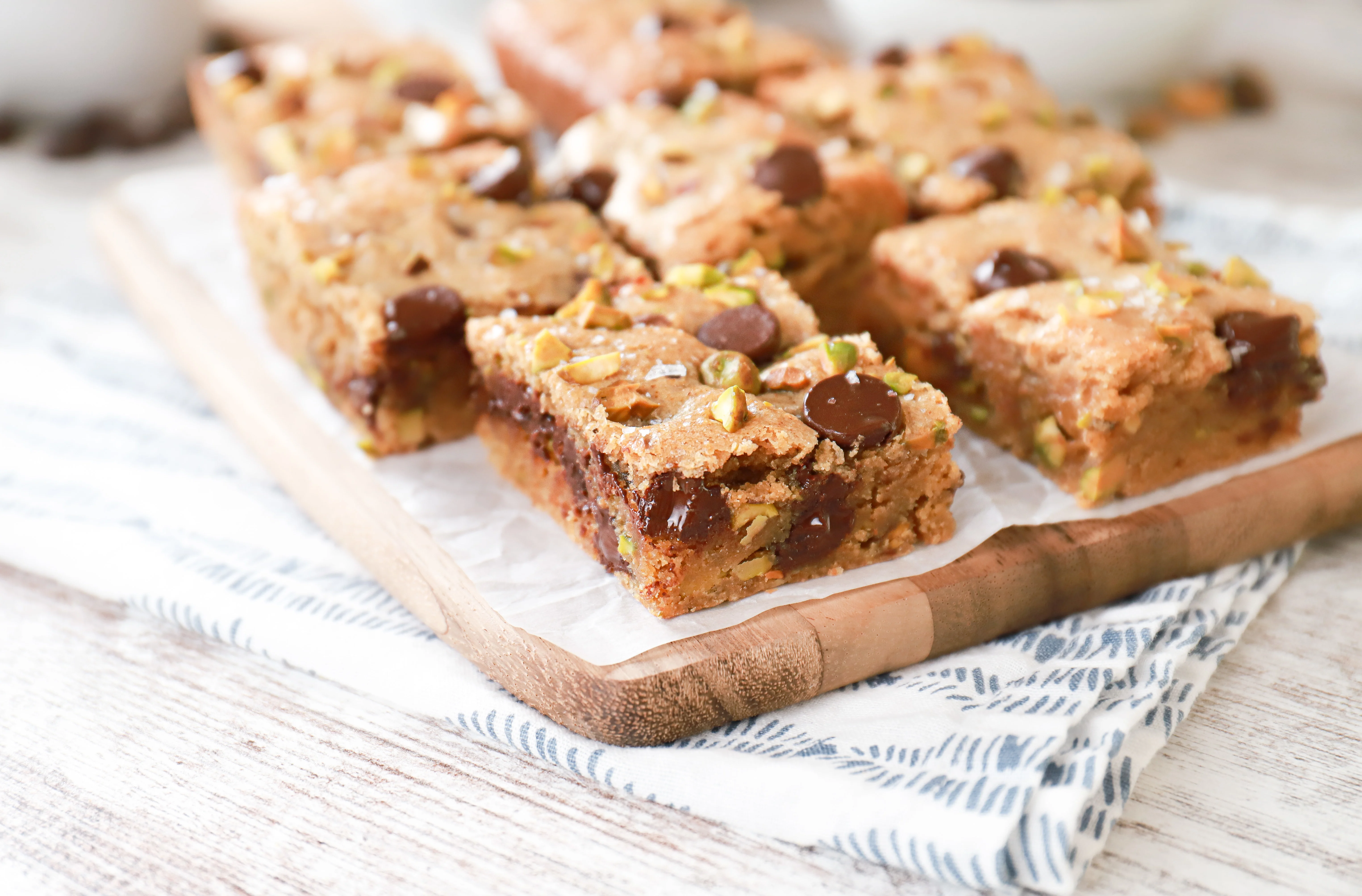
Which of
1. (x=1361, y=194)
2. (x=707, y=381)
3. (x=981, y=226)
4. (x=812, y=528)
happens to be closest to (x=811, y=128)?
(x=981, y=226)

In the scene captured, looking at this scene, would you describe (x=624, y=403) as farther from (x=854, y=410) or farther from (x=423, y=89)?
(x=423, y=89)

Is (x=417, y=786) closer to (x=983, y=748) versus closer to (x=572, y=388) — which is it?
(x=572, y=388)

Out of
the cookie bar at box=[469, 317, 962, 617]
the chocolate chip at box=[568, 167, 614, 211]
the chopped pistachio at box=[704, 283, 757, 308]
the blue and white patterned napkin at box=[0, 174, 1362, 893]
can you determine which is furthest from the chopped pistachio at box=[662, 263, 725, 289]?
the blue and white patterned napkin at box=[0, 174, 1362, 893]

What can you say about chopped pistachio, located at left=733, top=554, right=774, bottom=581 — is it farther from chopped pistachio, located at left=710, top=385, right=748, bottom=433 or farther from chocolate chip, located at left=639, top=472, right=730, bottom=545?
chopped pistachio, located at left=710, top=385, right=748, bottom=433

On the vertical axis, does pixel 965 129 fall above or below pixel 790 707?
above

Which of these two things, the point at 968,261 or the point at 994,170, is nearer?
the point at 968,261

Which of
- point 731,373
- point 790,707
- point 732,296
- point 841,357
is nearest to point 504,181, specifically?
point 732,296
